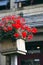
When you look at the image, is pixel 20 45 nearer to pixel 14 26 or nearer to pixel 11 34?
pixel 11 34

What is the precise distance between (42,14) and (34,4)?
2.34ft

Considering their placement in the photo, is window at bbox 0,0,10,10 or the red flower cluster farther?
window at bbox 0,0,10,10

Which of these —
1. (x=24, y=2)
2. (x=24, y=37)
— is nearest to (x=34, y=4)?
(x=24, y=2)

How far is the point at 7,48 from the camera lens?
21.7 feet

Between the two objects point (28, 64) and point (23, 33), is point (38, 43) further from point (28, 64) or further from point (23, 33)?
point (23, 33)

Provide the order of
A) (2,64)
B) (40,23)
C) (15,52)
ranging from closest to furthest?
(15,52) < (40,23) < (2,64)

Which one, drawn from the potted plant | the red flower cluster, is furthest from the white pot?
the red flower cluster

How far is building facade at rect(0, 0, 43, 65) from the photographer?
12.6m

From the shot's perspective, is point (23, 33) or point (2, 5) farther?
point (2, 5)

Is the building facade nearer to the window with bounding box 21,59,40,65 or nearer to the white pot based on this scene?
the window with bounding box 21,59,40,65

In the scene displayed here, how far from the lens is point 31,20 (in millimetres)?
12641

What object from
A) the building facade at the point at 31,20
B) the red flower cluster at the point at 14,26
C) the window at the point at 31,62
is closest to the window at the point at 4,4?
the building facade at the point at 31,20

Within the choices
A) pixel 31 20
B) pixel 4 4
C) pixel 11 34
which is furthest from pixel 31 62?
pixel 11 34

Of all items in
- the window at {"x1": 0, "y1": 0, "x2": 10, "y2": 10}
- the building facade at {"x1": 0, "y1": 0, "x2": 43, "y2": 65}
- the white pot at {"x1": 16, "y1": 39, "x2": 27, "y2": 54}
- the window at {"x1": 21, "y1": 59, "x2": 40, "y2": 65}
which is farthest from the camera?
the window at {"x1": 0, "y1": 0, "x2": 10, "y2": 10}
